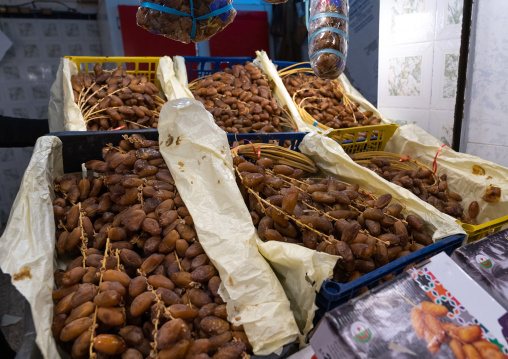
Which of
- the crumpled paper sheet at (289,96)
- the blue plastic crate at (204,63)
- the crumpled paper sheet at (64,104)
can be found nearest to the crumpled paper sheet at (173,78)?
the blue plastic crate at (204,63)

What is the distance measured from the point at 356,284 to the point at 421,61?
210 cm

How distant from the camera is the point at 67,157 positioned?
148 centimetres

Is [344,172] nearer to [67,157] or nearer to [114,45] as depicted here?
[67,157]

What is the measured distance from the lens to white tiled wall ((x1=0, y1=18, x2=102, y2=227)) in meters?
3.61

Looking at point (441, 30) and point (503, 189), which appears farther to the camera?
point (441, 30)

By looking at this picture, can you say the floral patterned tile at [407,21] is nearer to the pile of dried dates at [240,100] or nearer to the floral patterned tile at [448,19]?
the floral patterned tile at [448,19]

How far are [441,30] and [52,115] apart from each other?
9.14ft

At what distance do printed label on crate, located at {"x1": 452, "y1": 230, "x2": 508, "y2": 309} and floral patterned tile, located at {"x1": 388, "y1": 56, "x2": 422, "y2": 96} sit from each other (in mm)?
1865

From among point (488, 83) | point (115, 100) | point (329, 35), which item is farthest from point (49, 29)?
point (488, 83)

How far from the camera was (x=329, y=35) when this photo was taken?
1713 mm

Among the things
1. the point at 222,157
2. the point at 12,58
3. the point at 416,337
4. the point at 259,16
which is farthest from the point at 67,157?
the point at 259,16

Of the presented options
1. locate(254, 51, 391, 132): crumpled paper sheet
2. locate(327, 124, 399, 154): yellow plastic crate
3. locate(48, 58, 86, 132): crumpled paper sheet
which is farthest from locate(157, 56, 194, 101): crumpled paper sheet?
locate(327, 124, 399, 154): yellow plastic crate

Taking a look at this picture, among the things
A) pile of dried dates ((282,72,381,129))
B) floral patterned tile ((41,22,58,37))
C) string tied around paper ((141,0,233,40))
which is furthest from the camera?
floral patterned tile ((41,22,58,37))

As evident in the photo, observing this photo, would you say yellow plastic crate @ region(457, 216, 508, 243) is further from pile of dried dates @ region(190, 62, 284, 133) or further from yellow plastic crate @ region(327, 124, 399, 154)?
pile of dried dates @ region(190, 62, 284, 133)
